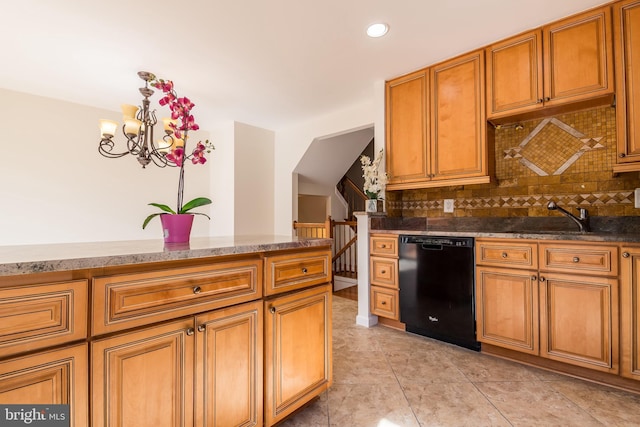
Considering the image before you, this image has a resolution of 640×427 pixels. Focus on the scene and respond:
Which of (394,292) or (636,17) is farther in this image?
(394,292)

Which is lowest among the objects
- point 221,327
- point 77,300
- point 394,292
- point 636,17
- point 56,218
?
point 394,292

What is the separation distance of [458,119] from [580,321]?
1.76 metres

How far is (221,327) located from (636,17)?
120 inches

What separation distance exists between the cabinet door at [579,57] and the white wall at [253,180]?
12.0ft

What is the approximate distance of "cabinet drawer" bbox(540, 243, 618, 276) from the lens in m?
1.87

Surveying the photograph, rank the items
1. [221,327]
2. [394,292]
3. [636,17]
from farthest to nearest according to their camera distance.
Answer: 1. [394,292]
2. [636,17]
3. [221,327]

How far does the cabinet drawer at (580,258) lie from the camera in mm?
1865

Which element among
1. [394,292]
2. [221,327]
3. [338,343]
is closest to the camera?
[221,327]

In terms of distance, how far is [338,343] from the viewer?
2.64m

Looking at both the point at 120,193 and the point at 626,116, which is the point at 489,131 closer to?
the point at 626,116

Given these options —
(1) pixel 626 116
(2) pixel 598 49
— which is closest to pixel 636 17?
(2) pixel 598 49

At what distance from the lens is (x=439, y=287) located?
255cm

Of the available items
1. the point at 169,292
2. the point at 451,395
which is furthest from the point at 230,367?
the point at 451,395

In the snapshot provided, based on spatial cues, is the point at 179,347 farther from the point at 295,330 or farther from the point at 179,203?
the point at 179,203
